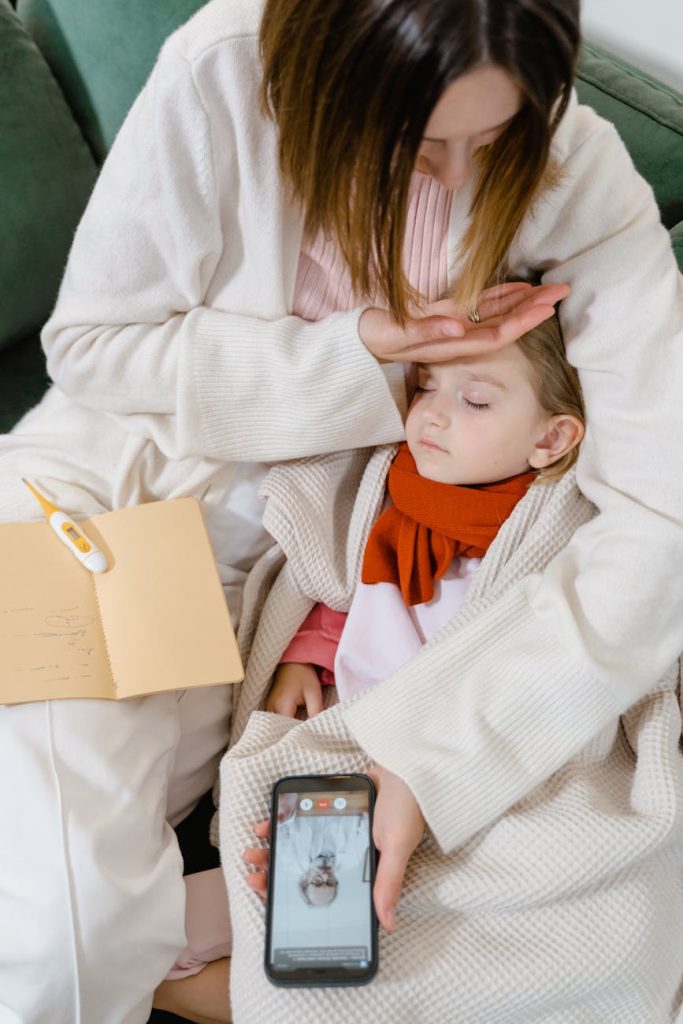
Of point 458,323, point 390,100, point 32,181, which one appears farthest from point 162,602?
point 32,181

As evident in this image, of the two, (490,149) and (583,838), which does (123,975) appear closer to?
(583,838)

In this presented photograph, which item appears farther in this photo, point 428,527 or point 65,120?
point 65,120

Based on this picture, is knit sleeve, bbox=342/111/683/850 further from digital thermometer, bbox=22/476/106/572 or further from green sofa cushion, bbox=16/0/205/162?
green sofa cushion, bbox=16/0/205/162

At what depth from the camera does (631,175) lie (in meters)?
1.03

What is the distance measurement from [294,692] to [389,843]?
309mm

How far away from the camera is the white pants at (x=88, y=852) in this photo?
86 centimetres

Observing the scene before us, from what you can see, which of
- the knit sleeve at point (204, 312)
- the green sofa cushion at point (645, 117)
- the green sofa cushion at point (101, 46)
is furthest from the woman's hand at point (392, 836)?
the green sofa cushion at point (101, 46)

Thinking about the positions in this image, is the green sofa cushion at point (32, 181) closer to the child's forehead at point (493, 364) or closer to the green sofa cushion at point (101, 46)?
the green sofa cushion at point (101, 46)

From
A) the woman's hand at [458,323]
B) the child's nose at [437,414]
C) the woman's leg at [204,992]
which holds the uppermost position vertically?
the woman's hand at [458,323]

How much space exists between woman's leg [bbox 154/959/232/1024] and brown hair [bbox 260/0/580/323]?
82 cm

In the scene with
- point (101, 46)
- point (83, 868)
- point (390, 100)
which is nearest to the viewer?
point (390, 100)

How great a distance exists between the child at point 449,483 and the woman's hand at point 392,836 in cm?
20

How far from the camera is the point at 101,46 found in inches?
52.7

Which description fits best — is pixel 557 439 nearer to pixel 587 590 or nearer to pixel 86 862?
pixel 587 590
